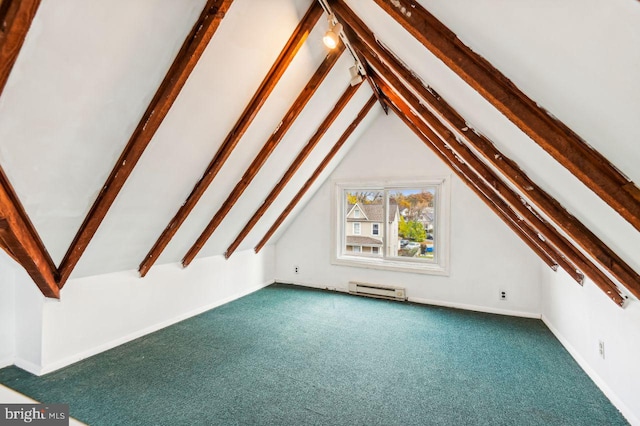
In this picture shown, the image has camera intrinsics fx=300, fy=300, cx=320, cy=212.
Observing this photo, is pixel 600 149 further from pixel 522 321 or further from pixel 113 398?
pixel 522 321

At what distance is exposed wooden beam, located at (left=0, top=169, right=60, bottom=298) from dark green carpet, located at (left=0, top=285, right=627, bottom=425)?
799 mm

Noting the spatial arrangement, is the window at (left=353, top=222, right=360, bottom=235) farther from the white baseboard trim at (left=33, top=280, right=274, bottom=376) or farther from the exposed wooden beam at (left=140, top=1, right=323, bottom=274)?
the exposed wooden beam at (left=140, top=1, right=323, bottom=274)

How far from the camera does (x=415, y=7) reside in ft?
4.24

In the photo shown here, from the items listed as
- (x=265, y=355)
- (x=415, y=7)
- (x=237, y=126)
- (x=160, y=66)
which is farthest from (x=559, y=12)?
(x=265, y=355)

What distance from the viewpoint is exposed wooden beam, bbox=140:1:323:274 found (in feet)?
7.51

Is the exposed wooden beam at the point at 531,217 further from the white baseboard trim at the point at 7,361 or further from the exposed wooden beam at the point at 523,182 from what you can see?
the white baseboard trim at the point at 7,361

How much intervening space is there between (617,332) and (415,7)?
103 inches

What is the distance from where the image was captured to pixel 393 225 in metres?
4.73

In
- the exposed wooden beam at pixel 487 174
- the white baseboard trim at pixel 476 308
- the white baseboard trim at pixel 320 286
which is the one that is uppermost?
the exposed wooden beam at pixel 487 174

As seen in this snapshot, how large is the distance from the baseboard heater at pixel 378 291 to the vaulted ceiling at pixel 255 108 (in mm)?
1853

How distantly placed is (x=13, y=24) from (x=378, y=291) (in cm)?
444

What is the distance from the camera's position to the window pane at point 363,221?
4836mm

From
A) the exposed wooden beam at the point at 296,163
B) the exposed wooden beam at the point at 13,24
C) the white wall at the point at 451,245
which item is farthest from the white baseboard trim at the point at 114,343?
the exposed wooden beam at the point at 13,24

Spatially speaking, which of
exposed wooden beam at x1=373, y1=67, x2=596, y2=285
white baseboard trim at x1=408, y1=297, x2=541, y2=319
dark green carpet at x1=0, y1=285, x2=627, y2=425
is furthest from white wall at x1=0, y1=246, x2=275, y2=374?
exposed wooden beam at x1=373, y1=67, x2=596, y2=285
